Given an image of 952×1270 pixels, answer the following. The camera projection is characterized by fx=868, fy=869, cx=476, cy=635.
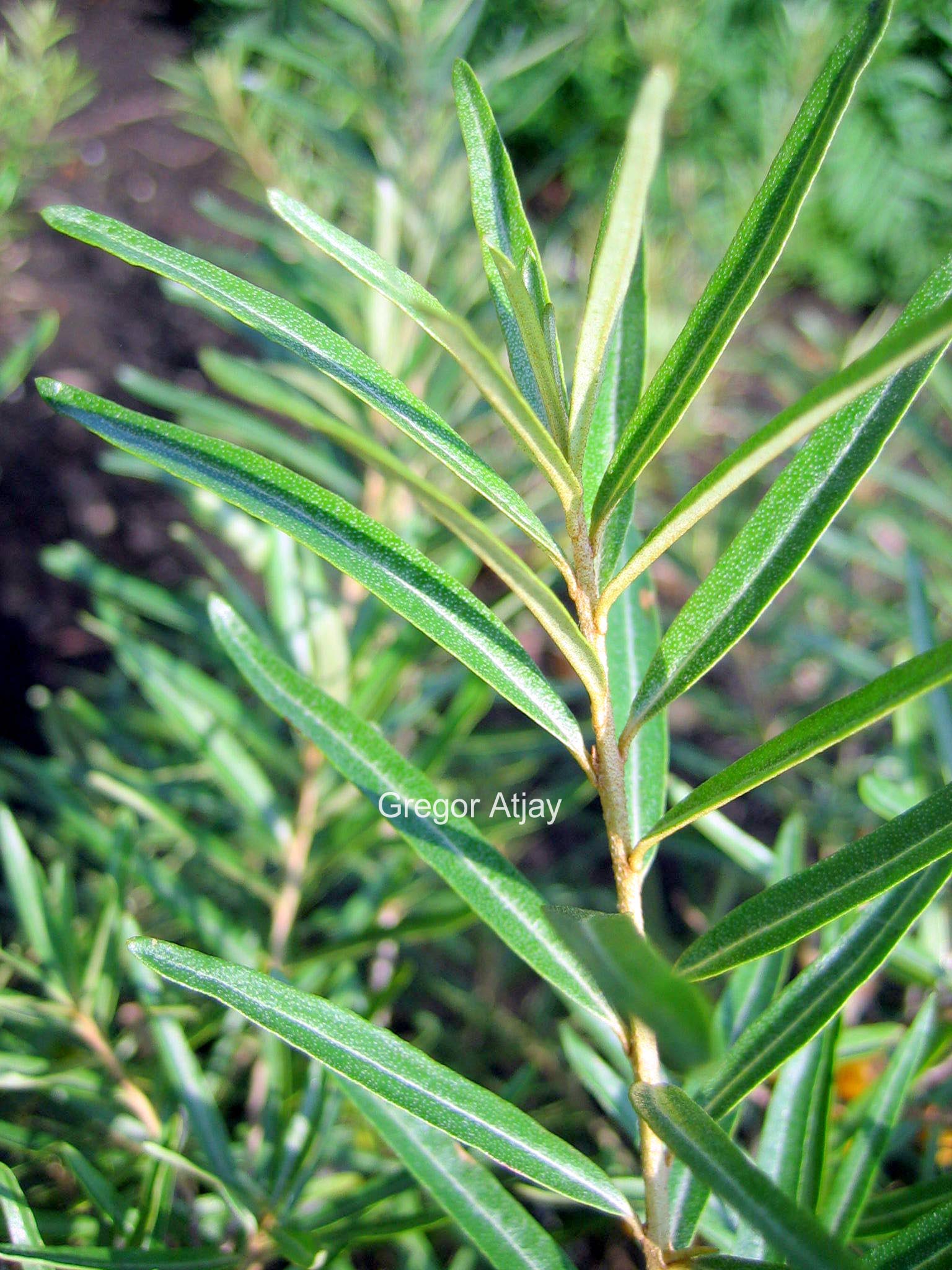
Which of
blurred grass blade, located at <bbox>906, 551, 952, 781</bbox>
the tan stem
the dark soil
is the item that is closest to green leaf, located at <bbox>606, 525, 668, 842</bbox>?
blurred grass blade, located at <bbox>906, 551, 952, 781</bbox>

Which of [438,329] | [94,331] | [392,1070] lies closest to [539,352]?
[438,329]

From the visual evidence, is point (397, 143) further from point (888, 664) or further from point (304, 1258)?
point (304, 1258)

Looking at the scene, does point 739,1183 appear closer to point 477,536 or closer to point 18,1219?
point 477,536

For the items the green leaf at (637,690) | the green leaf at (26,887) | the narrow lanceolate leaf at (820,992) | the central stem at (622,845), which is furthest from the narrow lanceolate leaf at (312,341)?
the green leaf at (26,887)

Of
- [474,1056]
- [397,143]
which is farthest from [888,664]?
[397,143]

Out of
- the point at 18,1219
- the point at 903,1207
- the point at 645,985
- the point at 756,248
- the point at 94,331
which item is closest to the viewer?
the point at 645,985

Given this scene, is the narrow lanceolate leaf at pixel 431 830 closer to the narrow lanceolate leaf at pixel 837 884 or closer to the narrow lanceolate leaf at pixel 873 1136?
the narrow lanceolate leaf at pixel 837 884
